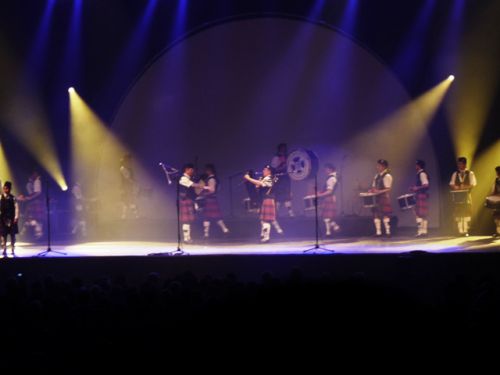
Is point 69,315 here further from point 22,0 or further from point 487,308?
point 22,0

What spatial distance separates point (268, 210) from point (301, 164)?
167cm

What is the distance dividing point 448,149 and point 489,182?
45.8 inches

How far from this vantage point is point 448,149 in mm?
13547

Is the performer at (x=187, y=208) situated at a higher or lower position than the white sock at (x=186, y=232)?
higher

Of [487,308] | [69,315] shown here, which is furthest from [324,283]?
[69,315]

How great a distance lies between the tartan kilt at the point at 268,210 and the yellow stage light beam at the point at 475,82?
14.9 ft

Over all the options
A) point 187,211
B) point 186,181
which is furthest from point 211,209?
point 186,181

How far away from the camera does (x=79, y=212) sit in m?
15.1

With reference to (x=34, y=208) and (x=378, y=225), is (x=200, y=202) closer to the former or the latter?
(x=378, y=225)

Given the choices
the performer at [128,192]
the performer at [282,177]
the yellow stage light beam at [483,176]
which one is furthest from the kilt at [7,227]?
the yellow stage light beam at [483,176]

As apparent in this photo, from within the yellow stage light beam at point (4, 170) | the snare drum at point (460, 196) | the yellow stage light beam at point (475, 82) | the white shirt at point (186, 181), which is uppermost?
the yellow stage light beam at point (475, 82)

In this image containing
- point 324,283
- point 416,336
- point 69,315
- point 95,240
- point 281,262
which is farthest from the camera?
point 95,240

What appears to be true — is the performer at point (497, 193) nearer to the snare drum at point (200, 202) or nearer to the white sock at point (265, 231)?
the white sock at point (265, 231)

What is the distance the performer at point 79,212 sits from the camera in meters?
15.1
